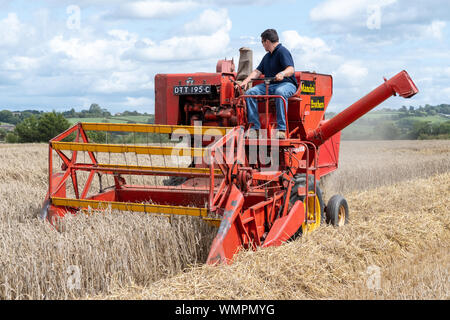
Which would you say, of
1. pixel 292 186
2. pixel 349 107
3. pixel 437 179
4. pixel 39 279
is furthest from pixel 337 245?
pixel 437 179

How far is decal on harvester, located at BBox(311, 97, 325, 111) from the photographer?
7.74 meters

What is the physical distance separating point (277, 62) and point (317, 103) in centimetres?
118

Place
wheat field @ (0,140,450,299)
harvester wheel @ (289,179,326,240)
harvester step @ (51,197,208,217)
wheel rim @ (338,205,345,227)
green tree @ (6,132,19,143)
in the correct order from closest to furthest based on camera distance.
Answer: wheat field @ (0,140,450,299), harvester step @ (51,197,208,217), harvester wheel @ (289,179,326,240), wheel rim @ (338,205,345,227), green tree @ (6,132,19,143)

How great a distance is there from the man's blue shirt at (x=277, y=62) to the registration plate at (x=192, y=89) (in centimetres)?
87

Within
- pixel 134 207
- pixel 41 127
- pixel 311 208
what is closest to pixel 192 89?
pixel 311 208

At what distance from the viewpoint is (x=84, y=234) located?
502 centimetres

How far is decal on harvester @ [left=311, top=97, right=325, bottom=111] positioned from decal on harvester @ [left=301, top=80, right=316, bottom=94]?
0.13 m

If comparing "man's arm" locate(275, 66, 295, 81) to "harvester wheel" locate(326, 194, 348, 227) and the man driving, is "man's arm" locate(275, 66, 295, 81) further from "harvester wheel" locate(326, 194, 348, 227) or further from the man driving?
"harvester wheel" locate(326, 194, 348, 227)

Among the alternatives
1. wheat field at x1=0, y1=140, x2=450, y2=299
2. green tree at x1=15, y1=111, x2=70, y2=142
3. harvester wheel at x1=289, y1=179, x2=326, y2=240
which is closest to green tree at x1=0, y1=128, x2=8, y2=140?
green tree at x1=15, y1=111, x2=70, y2=142

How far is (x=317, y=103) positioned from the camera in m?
7.87

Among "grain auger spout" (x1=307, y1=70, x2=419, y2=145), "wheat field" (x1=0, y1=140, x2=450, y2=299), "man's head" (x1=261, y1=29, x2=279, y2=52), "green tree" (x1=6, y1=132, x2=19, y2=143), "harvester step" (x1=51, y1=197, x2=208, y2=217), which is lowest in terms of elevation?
"wheat field" (x1=0, y1=140, x2=450, y2=299)

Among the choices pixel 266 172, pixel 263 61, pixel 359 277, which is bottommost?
pixel 359 277
